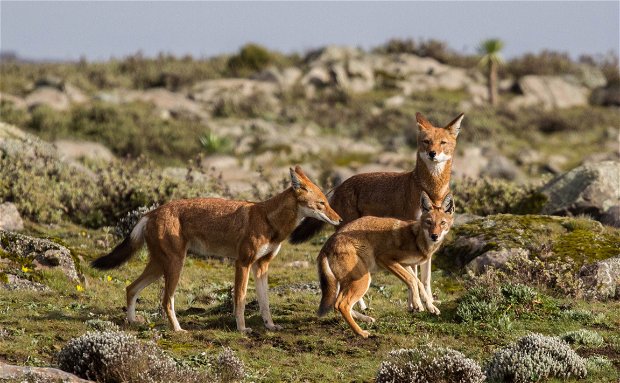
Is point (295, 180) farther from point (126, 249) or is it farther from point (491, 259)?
point (491, 259)

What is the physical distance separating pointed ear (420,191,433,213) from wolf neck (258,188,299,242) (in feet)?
6.19

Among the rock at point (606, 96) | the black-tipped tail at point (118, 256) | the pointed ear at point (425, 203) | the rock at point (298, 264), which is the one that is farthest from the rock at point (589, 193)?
the rock at point (606, 96)

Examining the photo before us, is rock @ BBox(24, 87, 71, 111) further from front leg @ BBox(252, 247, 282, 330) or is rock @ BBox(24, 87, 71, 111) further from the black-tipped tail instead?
front leg @ BBox(252, 247, 282, 330)

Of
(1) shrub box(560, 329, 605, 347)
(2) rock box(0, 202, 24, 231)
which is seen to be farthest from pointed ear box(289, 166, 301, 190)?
(2) rock box(0, 202, 24, 231)

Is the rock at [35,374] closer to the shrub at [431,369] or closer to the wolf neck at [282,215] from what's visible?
the shrub at [431,369]

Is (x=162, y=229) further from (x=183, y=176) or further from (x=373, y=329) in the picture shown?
(x=183, y=176)

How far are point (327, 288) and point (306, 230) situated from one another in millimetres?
3214

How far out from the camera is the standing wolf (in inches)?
539

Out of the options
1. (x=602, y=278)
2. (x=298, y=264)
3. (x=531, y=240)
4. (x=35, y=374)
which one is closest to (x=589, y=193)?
(x=531, y=240)

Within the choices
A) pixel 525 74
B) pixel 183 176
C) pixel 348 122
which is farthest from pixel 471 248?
pixel 525 74

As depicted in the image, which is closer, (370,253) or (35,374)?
(35,374)

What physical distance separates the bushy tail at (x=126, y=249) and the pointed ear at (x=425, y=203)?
3927mm

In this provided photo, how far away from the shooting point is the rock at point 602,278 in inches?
571

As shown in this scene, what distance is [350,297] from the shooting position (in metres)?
11.6
